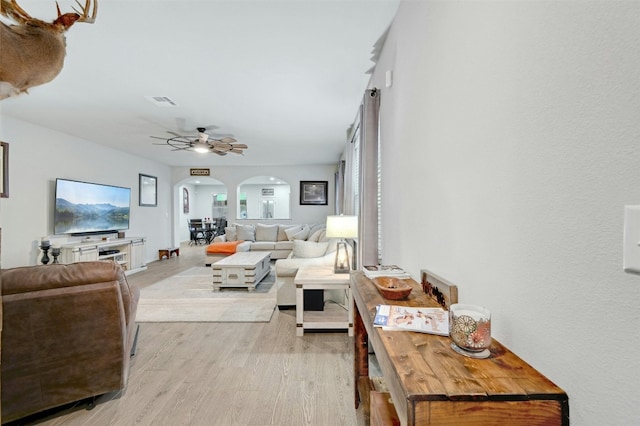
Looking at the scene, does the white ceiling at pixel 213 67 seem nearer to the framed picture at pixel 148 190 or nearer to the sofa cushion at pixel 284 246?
the framed picture at pixel 148 190

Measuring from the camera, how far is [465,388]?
2.24 feet

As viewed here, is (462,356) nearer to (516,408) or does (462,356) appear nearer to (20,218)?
(516,408)

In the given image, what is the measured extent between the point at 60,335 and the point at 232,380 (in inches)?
42.8

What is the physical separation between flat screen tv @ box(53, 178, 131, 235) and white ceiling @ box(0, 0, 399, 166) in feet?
3.20

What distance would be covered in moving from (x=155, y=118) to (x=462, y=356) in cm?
442

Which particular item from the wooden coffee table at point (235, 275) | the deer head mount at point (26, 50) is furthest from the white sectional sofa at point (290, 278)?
the deer head mount at point (26, 50)

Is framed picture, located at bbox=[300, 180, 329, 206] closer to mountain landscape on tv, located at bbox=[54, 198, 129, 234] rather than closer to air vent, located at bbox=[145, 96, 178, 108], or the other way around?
mountain landscape on tv, located at bbox=[54, 198, 129, 234]

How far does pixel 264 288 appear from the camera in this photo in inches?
176

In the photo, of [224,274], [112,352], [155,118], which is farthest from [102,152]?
[112,352]

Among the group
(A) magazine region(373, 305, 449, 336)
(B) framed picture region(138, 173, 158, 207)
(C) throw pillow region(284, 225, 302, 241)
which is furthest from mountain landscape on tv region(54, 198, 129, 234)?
(A) magazine region(373, 305, 449, 336)

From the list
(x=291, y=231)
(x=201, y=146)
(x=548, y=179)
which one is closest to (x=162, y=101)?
(x=201, y=146)

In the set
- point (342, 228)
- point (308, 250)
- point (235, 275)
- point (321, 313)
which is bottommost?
point (321, 313)

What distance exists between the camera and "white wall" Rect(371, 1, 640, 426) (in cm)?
57

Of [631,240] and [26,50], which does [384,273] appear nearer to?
[631,240]
